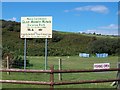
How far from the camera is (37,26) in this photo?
20172 millimetres

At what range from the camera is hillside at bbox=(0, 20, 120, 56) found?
174ft

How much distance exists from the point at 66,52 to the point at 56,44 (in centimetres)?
585

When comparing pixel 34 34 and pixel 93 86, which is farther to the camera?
pixel 34 34

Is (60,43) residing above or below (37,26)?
above

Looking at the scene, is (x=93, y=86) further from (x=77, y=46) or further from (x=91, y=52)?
(x=77, y=46)

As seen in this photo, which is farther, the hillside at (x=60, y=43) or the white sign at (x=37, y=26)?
the hillside at (x=60, y=43)

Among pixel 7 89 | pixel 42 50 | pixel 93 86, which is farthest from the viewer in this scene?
pixel 42 50

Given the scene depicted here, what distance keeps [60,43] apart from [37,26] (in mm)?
44046

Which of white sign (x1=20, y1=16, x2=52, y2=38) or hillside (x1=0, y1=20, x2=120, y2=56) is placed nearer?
white sign (x1=20, y1=16, x2=52, y2=38)

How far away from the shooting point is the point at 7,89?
12.0m

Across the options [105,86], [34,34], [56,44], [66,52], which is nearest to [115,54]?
[66,52]

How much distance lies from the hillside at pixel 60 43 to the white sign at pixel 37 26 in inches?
1110

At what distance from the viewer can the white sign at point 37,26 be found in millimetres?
20031

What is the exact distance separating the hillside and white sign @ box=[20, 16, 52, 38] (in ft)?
92.5
